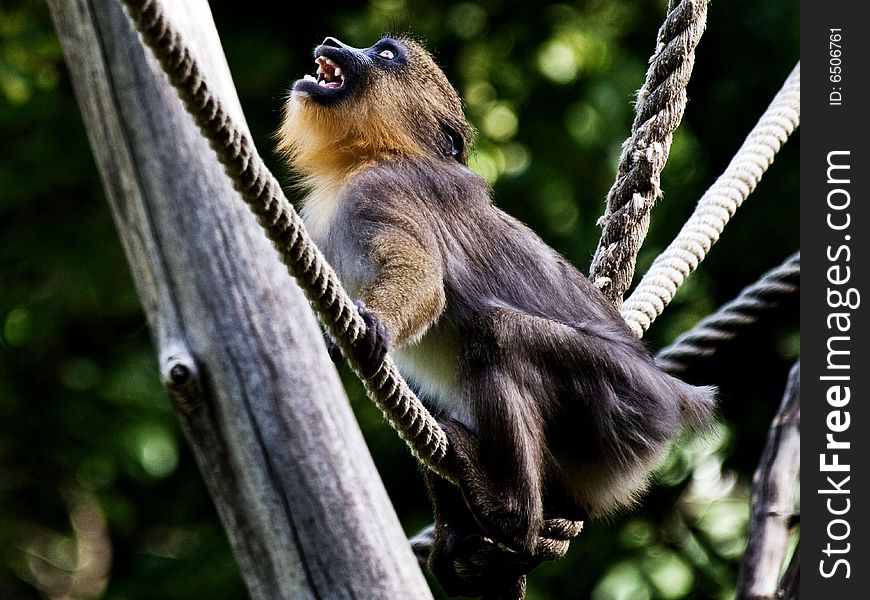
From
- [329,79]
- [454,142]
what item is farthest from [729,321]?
[329,79]

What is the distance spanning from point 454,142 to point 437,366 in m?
1.17

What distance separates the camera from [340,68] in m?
4.79

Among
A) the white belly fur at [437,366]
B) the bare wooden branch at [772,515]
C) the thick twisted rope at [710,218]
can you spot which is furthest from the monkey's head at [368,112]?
the bare wooden branch at [772,515]

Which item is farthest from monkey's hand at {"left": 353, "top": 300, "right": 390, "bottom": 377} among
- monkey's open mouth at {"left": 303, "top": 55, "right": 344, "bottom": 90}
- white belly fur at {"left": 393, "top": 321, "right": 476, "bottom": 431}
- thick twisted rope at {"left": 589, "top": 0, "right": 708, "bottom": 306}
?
monkey's open mouth at {"left": 303, "top": 55, "right": 344, "bottom": 90}

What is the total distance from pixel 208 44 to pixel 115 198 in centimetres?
50

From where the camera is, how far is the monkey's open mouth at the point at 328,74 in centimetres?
472

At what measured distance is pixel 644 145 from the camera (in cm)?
452

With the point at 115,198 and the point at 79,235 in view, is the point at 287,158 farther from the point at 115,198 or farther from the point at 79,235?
the point at 79,235

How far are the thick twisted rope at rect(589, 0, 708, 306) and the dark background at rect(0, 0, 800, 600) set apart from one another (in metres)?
2.22

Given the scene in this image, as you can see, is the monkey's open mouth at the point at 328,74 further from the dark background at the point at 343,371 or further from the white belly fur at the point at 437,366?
the dark background at the point at 343,371

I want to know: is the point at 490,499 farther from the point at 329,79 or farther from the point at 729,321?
the point at 329,79

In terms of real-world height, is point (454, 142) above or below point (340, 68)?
below

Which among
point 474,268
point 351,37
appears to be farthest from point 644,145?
point 351,37

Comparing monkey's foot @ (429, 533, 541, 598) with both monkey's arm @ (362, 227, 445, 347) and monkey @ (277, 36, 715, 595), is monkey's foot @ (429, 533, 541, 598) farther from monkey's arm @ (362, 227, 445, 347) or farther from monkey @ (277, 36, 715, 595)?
monkey's arm @ (362, 227, 445, 347)
